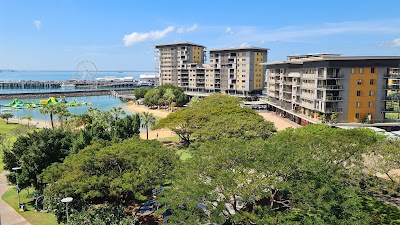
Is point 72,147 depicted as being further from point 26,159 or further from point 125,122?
point 125,122

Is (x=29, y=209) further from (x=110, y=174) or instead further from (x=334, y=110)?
(x=334, y=110)

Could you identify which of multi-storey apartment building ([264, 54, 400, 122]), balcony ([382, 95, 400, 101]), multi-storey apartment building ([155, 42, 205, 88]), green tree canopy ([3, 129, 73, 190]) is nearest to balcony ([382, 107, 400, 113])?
multi-storey apartment building ([264, 54, 400, 122])

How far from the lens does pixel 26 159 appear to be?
106 feet

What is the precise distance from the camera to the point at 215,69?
13025 centimetres

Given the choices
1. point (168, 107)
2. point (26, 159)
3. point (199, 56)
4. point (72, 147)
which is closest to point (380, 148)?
point (72, 147)

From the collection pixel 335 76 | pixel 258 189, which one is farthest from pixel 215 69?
pixel 258 189

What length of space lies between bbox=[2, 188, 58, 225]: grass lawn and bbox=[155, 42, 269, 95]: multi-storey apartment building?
9785 centimetres

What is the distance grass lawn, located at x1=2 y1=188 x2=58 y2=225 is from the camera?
28.4 metres

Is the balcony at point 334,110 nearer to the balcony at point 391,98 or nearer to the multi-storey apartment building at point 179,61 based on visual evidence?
the balcony at point 391,98

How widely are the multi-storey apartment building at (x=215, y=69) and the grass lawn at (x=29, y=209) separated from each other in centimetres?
9785

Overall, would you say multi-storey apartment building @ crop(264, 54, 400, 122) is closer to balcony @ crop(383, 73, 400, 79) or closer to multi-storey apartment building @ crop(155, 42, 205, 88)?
balcony @ crop(383, 73, 400, 79)

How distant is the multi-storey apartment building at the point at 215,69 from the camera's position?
402 ft

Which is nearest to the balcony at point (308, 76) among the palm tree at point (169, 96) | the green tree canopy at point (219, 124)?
the green tree canopy at point (219, 124)

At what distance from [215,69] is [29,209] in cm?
10576
